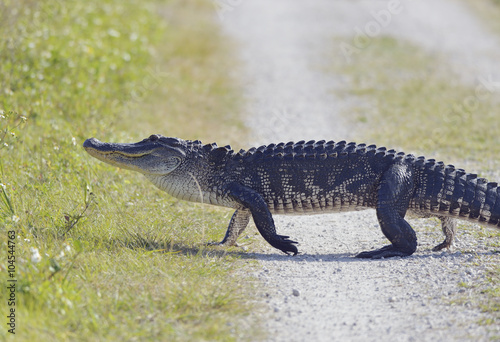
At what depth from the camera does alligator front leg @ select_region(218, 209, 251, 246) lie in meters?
6.01

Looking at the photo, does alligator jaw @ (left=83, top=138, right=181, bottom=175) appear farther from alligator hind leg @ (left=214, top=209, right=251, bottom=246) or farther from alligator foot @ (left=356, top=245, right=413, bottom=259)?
alligator foot @ (left=356, top=245, right=413, bottom=259)

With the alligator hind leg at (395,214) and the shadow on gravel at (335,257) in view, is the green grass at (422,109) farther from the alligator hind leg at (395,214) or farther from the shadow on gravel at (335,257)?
the alligator hind leg at (395,214)

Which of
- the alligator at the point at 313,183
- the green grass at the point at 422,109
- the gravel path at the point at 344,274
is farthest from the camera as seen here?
the green grass at the point at 422,109

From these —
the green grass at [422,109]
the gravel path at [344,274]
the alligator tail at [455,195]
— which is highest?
the green grass at [422,109]

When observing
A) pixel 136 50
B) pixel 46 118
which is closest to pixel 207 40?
pixel 136 50

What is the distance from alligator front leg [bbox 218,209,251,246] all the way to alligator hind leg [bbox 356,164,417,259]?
1145 mm

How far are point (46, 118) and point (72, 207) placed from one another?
117 inches

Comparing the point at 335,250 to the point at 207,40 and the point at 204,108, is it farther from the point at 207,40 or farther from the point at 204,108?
the point at 207,40

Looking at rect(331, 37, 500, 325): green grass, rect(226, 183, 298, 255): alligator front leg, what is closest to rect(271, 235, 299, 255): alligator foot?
rect(226, 183, 298, 255): alligator front leg

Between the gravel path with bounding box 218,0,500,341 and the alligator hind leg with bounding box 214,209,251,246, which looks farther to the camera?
the alligator hind leg with bounding box 214,209,251,246

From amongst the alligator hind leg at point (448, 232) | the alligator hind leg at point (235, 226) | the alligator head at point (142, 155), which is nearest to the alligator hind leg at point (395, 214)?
the alligator hind leg at point (448, 232)

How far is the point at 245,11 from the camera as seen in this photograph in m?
22.3

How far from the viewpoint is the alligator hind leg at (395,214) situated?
559 centimetres

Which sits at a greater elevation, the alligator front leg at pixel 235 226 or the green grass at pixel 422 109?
the green grass at pixel 422 109
